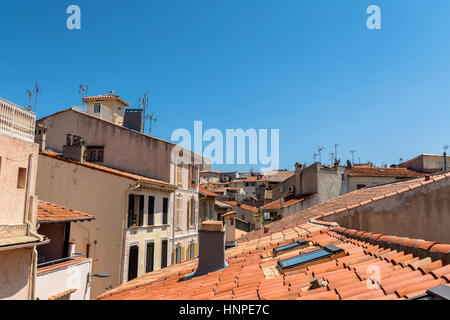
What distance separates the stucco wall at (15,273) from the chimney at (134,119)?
19249mm

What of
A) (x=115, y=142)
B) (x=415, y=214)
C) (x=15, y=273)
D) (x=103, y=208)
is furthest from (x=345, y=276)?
(x=115, y=142)

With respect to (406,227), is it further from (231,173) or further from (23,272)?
(231,173)

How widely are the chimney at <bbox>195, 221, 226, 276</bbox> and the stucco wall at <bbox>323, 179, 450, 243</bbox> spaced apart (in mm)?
4818

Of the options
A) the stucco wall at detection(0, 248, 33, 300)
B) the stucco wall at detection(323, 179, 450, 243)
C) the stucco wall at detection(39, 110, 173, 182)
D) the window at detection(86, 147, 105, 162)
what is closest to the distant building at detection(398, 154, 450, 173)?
the stucco wall at detection(39, 110, 173, 182)

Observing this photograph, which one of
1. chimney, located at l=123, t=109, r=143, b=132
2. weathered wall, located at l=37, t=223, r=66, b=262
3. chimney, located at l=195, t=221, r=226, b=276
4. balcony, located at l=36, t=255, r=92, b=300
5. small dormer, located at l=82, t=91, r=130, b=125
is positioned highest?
small dormer, located at l=82, t=91, r=130, b=125

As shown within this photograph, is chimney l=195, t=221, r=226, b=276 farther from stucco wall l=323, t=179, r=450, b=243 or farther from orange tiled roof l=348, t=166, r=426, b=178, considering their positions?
orange tiled roof l=348, t=166, r=426, b=178

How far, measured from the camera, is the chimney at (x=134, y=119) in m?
28.9

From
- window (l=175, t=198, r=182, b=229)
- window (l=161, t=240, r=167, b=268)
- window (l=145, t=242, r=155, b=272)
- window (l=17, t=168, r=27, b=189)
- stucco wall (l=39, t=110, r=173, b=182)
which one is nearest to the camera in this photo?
window (l=17, t=168, r=27, b=189)

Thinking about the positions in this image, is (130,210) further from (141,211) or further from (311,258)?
(311,258)

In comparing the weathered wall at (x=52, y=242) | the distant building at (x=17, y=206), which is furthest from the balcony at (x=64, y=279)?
the distant building at (x=17, y=206)

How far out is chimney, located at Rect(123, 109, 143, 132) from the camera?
28873 mm

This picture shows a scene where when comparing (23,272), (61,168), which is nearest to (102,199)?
(61,168)

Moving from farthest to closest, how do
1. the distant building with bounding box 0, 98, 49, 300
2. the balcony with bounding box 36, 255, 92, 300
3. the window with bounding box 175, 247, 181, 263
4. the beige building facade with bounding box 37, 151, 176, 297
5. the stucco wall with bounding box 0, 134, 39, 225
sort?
the window with bounding box 175, 247, 181, 263 < the beige building facade with bounding box 37, 151, 176, 297 < the balcony with bounding box 36, 255, 92, 300 < the stucco wall with bounding box 0, 134, 39, 225 < the distant building with bounding box 0, 98, 49, 300

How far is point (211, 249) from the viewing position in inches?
286
